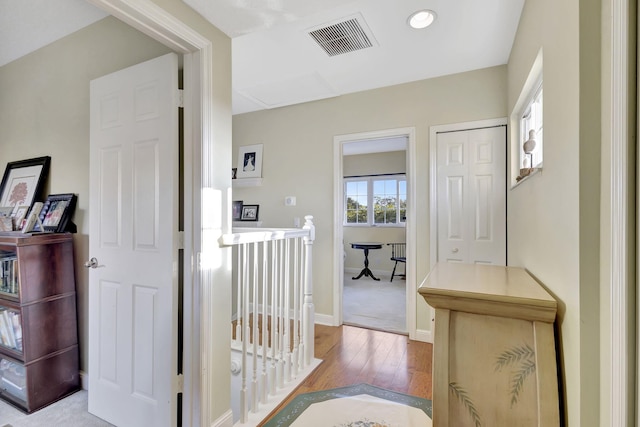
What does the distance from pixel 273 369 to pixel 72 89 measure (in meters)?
2.50

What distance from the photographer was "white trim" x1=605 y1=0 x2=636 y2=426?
702 mm

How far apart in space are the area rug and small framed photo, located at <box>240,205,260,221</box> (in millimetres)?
2201

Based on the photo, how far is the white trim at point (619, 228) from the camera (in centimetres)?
70

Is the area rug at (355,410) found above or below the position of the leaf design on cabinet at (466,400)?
below

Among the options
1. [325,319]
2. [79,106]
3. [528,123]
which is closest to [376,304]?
[325,319]

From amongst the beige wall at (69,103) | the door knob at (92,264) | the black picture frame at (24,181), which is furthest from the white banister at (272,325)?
the black picture frame at (24,181)

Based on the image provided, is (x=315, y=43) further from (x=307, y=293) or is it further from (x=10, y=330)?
(x=10, y=330)

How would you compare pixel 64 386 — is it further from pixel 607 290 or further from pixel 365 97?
pixel 365 97

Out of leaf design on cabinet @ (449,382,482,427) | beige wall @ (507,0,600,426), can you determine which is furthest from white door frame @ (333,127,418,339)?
leaf design on cabinet @ (449,382,482,427)

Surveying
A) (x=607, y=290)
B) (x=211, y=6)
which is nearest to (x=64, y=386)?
(x=211, y=6)

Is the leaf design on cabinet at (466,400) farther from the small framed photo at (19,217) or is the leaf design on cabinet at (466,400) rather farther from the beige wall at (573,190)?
the small framed photo at (19,217)

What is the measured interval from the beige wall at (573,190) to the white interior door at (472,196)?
1.34 m

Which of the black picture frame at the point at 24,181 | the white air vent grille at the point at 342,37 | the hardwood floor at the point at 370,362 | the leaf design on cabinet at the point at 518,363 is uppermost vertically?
the white air vent grille at the point at 342,37

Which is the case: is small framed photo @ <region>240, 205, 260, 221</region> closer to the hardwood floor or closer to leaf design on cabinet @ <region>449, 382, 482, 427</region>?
the hardwood floor
